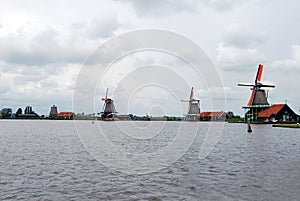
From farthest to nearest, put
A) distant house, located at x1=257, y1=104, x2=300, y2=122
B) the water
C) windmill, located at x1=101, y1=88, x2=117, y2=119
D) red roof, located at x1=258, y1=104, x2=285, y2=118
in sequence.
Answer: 1. windmill, located at x1=101, y1=88, x2=117, y2=119
2. red roof, located at x1=258, y1=104, x2=285, y2=118
3. distant house, located at x1=257, y1=104, x2=300, y2=122
4. the water

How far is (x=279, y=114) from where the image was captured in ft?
287

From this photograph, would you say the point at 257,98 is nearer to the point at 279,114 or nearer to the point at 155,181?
the point at 279,114

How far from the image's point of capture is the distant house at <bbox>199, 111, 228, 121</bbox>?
133625 mm

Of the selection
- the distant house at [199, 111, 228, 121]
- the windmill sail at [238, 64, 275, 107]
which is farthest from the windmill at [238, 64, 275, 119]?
the distant house at [199, 111, 228, 121]

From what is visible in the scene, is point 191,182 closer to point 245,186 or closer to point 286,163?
point 245,186

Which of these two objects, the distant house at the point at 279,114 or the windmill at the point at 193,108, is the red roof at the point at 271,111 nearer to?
the distant house at the point at 279,114

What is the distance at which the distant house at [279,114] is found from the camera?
87.4 metres

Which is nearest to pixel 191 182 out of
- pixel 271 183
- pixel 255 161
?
pixel 271 183

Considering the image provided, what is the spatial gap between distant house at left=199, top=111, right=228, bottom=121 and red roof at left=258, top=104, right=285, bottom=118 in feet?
134

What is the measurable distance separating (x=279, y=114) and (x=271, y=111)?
7.81ft

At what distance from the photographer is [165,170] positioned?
1842 cm

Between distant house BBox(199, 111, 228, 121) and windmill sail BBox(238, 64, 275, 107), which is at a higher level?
windmill sail BBox(238, 64, 275, 107)

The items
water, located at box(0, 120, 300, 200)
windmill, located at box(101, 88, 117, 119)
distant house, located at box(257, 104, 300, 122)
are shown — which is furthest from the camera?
windmill, located at box(101, 88, 117, 119)

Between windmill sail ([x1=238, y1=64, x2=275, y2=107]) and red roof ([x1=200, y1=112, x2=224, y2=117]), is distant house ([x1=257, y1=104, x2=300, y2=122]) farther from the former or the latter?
red roof ([x1=200, y1=112, x2=224, y2=117])
